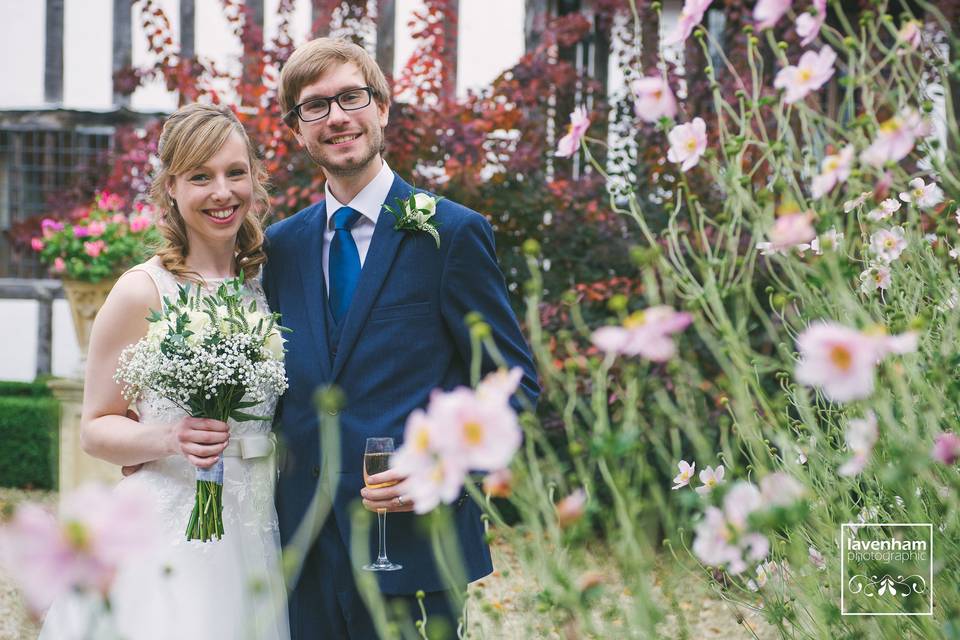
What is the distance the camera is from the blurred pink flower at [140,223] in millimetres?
5539

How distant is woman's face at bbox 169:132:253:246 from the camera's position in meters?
2.40

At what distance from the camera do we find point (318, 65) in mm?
2326

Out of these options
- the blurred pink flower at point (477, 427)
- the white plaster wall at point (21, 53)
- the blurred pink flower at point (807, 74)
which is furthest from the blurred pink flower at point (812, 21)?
the white plaster wall at point (21, 53)

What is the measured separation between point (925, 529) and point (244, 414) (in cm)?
146

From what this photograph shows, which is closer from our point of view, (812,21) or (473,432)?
(473,432)

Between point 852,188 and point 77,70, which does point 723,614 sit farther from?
point 77,70

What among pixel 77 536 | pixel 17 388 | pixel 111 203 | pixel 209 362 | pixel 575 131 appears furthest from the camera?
pixel 17 388

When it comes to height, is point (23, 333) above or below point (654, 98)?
below

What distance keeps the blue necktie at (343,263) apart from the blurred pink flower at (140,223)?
3520mm

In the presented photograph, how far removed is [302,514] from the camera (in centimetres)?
225

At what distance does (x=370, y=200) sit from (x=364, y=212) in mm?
36

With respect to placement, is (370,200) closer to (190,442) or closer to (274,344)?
(274,344)

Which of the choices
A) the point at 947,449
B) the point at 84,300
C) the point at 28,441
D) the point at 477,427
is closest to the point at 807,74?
the point at 947,449

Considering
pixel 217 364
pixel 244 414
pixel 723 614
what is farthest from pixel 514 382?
pixel 723 614
